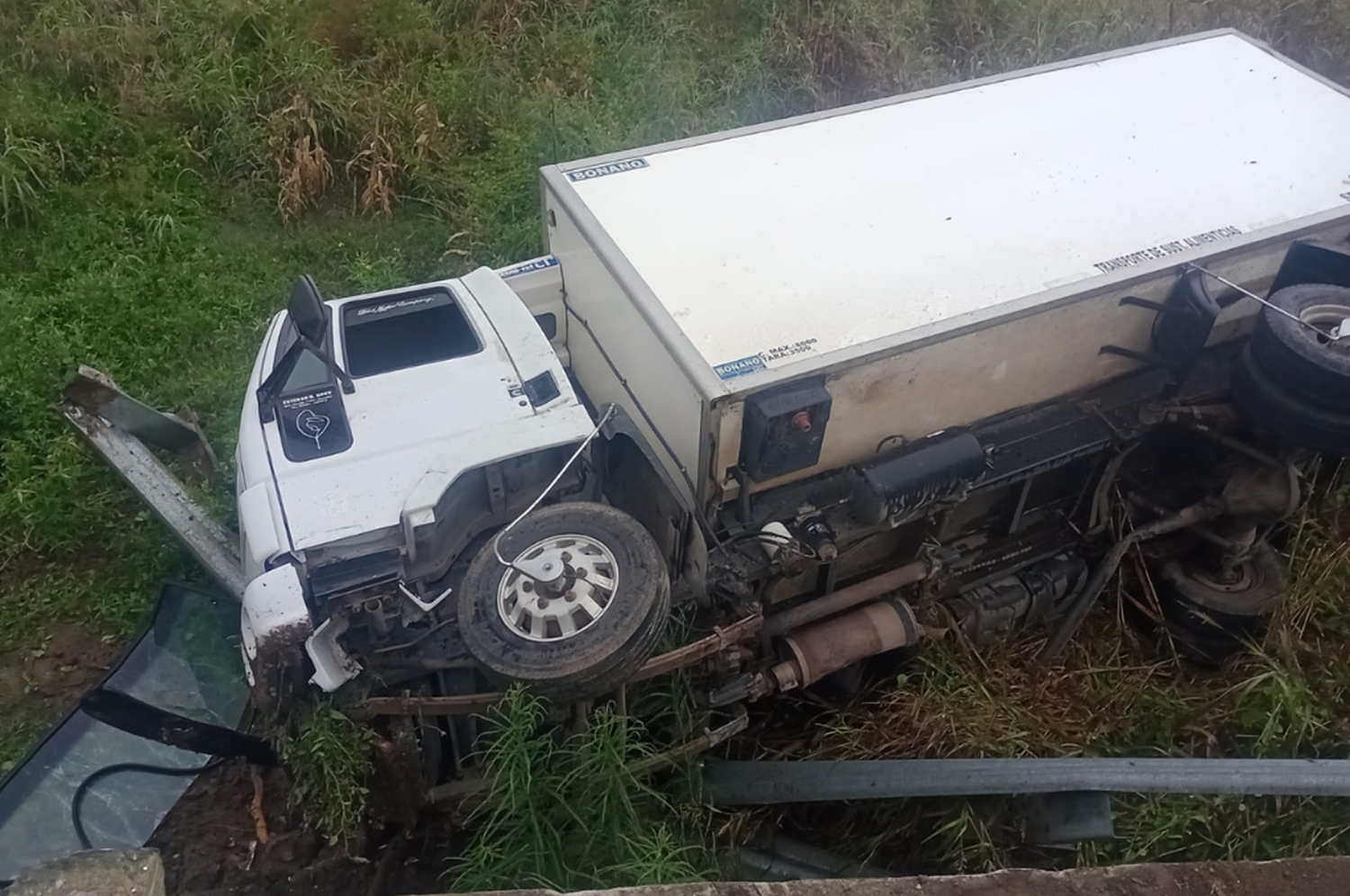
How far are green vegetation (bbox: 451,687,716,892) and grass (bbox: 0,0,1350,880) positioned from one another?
3.46 ft

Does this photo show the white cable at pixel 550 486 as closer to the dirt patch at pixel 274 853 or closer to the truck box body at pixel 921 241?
the truck box body at pixel 921 241

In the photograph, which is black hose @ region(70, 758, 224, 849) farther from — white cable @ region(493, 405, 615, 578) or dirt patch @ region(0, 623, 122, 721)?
white cable @ region(493, 405, 615, 578)

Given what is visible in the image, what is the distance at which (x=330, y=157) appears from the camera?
6.57m

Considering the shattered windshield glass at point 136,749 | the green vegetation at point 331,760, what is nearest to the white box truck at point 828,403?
the green vegetation at point 331,760

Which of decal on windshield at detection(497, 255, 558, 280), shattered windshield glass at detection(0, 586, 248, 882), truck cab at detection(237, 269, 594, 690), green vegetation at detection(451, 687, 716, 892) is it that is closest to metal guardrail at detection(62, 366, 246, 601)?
shattered windshield glass at detection(0, 586, 248, 882)

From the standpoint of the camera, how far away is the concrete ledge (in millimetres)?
2367

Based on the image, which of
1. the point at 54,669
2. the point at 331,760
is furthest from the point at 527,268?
the point at 54,669

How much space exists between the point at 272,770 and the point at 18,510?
2068 millimetres

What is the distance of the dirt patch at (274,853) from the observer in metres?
3.66

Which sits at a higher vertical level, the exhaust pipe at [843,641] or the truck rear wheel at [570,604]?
the truck rear wheel at [570,604]

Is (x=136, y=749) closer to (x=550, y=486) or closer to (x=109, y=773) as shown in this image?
(x=109, y=773)

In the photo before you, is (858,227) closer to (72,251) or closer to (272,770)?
(272,770)

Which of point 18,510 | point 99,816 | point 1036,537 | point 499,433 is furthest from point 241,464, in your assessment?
point 1036,537

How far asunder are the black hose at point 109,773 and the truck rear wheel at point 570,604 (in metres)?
1.66
